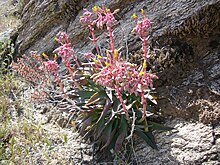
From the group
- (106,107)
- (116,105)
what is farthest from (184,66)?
(106,107)

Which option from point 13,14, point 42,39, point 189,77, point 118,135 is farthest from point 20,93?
point 13,14

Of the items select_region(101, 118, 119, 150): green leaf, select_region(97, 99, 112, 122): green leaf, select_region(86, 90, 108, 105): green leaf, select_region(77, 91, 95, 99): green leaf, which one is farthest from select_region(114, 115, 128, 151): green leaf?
select_region(77, 91, 95, 99): green leaf

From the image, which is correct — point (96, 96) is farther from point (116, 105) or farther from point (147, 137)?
point (147, 137)

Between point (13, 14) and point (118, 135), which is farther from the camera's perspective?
point (13, 14)

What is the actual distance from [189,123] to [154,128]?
0.37 metres

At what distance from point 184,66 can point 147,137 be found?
1.06m

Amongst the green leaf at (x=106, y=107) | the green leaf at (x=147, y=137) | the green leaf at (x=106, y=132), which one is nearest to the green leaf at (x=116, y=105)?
the green leaf at (x=106, y=107)

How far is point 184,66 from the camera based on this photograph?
11.3ft

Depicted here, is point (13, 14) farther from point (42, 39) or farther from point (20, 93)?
point (20, 93)

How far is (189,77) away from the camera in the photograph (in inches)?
130

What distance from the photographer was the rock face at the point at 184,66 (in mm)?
2756

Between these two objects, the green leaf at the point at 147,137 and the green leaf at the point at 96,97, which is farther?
the green leaf at the point at 96,97

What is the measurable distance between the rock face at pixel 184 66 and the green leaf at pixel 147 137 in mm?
123

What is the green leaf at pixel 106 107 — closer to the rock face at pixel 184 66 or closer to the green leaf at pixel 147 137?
the green leaf at pixel 147 137
